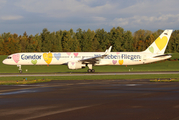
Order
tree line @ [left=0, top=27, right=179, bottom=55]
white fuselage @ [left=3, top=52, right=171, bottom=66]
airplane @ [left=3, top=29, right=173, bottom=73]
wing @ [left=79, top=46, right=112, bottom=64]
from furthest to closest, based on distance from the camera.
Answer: tree line @ [left=0, top=27, right=179, bottom=55]
white fuselage @ [left=3, top=52, right=171, bottom=66]
airplane @ [left=3, top=29, right=173, bottom=73]
wing @ [left=79, top=46, right=112, bottom=64]

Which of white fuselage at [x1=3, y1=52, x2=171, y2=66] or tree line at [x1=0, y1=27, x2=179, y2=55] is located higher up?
tree line at [x1=0, y1=27, x2=179, y2=55]

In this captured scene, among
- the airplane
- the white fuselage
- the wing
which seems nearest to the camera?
the wing

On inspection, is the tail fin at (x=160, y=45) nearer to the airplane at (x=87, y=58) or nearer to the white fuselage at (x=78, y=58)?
the airplane at (x=87, y=58)

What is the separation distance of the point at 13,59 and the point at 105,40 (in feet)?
222

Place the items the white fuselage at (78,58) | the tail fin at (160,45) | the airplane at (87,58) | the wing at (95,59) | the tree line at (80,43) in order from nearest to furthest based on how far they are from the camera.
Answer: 1. the wing at (95,59)
2. the airplane at (87,58)
3. the white fuselage at (78,58)
4. the tail fin at (160,45)
5. the tree line at (80,43)

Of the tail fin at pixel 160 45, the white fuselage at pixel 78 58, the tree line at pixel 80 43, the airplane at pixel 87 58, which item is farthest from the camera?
the tree line at pixel 80 43

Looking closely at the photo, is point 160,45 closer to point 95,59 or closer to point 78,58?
point 95,59

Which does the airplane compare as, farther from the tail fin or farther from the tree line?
the tree line

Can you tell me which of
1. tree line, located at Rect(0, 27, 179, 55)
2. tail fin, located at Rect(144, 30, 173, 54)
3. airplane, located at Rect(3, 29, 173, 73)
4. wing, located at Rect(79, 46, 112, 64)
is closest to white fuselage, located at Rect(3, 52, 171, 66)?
airplane, located at Rect(3, 29, 173, 73)

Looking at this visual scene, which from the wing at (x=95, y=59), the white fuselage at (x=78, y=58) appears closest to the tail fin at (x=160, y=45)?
the white fuselage at (x=78, y=58)

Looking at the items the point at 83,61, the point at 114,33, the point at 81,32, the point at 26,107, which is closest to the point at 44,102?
the point at 26,107

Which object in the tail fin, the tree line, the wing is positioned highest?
the tree line

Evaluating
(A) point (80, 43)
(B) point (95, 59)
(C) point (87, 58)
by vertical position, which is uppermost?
(A) point (80, 43)

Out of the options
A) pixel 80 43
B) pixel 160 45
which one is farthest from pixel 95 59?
pixel 80 43
